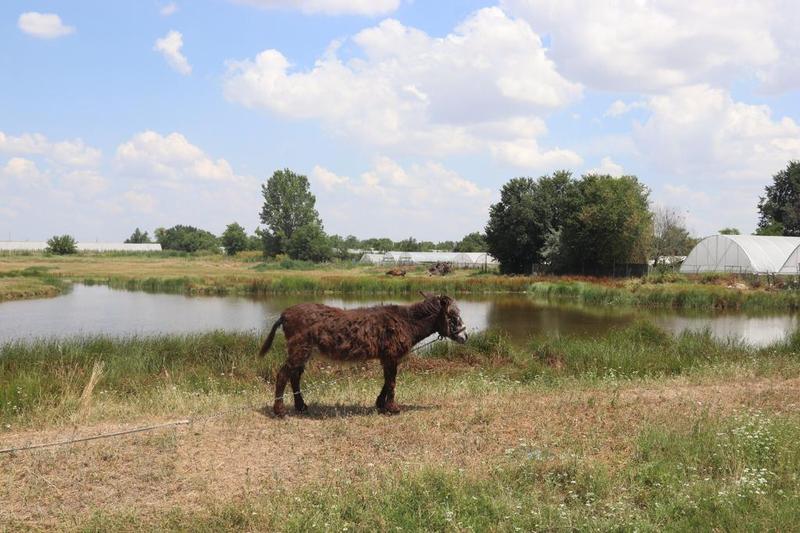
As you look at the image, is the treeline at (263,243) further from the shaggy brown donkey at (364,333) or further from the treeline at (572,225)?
the shaggy brown donkey at (364,333)

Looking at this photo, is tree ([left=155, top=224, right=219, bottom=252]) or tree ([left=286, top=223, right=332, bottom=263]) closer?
tree ([left=286, top=223, right=332, bottom=263])

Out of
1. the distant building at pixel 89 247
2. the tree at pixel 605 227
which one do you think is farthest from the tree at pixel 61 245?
the tree at pixel 605 227

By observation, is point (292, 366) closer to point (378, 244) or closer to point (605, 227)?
point (605, 227)

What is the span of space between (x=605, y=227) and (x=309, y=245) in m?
52.8

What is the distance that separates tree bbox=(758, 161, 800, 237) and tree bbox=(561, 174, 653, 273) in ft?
94.2

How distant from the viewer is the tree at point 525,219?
2613 inches

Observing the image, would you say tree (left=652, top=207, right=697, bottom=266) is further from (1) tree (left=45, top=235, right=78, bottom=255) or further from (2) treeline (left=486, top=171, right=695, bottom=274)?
(1) tree (left=45, top=235, right=78, bottom=255)

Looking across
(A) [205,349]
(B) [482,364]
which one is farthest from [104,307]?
(B) [482,364]

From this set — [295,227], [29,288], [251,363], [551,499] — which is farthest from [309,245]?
[551,499]

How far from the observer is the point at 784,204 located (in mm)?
85188

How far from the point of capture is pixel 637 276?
5838 cm

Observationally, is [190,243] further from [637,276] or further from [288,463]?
[288,463]

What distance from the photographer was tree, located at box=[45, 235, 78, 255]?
10944 cm

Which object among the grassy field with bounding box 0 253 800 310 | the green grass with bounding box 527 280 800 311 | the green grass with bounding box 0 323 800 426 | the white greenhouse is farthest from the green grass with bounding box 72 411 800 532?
the white greenhouse
